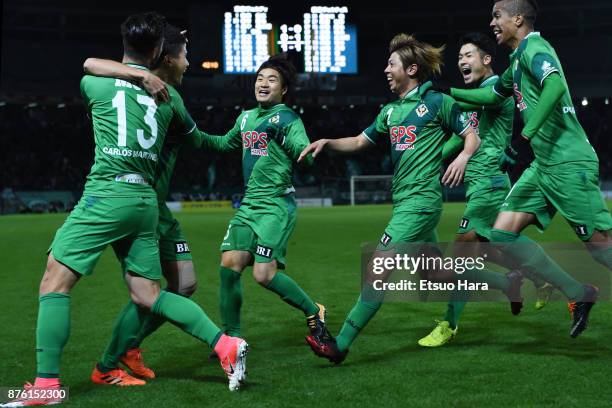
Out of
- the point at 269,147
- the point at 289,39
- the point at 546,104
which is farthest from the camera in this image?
the point at 289,39

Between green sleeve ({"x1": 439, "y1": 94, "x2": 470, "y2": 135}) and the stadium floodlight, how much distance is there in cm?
3379

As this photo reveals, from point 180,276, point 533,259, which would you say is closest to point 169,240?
point 180,276

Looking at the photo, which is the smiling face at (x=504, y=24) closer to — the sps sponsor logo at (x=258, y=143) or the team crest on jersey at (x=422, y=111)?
the team crest on jersey at (x=422, y=111)

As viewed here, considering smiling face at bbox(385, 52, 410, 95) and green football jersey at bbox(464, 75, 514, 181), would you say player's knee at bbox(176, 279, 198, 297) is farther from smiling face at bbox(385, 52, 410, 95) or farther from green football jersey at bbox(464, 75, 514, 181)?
green football jersey at bbox(464, 75, 514, 181)

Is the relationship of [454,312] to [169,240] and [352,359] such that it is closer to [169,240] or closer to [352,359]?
[352,359]

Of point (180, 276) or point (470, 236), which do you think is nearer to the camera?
point (180, 276)

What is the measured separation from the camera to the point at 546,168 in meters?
5.30

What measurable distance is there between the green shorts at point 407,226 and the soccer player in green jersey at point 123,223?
1568 millimetres

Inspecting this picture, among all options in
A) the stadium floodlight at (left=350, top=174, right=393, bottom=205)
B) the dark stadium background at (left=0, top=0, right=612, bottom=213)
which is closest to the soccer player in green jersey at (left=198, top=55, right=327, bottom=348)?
the dark stadium background at (left=0, top=0, right=612, bottom=213)

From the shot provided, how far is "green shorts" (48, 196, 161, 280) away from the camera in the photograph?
414 cm

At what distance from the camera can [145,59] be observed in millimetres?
4422

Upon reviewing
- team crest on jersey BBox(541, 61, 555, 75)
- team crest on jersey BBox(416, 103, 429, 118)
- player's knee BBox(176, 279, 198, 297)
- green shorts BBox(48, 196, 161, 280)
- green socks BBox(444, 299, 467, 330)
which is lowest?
green socks BBox(444, 299, 467, 330)

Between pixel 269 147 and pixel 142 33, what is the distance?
6.01ft

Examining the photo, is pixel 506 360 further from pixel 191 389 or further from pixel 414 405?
pixel 191 389
